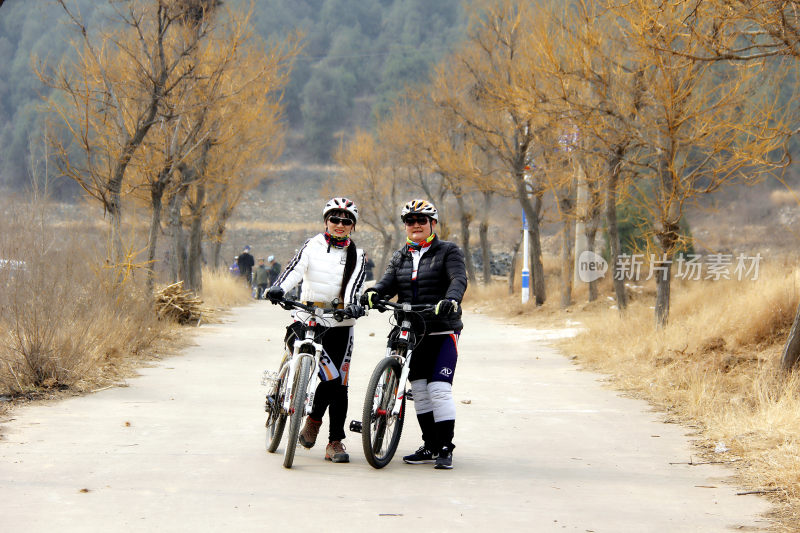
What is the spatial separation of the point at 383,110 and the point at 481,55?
6156 centimetres

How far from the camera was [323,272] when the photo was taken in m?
7.84

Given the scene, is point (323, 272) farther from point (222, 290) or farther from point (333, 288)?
point (222, 290)

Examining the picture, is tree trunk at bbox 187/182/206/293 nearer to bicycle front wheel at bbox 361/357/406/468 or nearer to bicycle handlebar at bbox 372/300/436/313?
bicycle handlebar at bbox 372/300/436/313

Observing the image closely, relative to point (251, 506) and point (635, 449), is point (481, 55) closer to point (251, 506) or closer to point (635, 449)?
point (635, 449)

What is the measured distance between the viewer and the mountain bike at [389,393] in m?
7.24

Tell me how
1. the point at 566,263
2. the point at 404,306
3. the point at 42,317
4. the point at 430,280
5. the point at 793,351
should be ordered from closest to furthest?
the point at 404,306, the point at 430,280, the point at 793,351, the point at 42,317, the point at 566,263

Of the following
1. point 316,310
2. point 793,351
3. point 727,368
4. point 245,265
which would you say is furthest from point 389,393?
point 245,265

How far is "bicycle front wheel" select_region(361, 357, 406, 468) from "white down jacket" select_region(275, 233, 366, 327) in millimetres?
601

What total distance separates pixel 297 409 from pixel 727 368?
250 inches

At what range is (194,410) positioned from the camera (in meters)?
10.2

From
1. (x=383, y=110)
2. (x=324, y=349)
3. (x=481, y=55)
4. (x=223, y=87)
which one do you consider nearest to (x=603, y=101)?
(x=324, y=349)

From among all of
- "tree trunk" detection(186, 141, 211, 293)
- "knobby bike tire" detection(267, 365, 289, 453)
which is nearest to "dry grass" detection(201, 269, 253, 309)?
"tree trunk" detection(186, 141, 211, 293)
